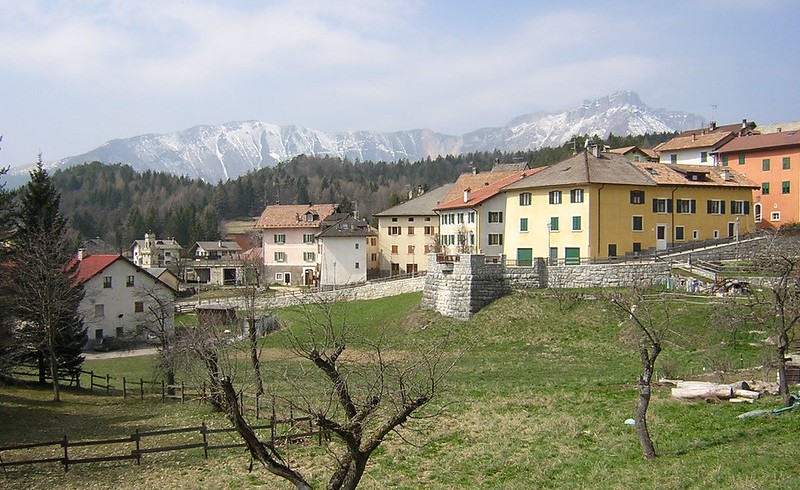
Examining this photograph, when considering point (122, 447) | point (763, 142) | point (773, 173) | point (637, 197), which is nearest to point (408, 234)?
point (637, 197)

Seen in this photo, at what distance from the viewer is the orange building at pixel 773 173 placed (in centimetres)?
5628

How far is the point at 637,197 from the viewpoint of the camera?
4603cm

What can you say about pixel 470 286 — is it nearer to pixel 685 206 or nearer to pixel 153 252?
pixel 685 206

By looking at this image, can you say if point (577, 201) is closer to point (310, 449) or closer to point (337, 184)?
point (310, 449)

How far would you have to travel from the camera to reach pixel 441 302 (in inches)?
1662

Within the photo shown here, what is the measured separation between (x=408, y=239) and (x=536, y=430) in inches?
2128

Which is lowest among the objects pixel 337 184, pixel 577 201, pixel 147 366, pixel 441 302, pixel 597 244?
pixel 147 366

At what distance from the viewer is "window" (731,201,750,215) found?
50188 millimetres

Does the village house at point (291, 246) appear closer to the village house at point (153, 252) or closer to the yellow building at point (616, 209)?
the yellow building at point (616, 209)

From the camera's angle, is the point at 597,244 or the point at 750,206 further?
the point at 750,206

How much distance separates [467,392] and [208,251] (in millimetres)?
96279

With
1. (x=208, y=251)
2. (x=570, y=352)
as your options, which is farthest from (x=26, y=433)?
(x=208, y=251)

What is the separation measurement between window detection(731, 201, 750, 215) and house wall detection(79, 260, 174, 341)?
143 ft

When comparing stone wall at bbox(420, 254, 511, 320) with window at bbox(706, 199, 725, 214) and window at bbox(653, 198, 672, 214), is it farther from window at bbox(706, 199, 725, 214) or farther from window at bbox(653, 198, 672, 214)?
window at bbox(706, 199, 725, 214)
